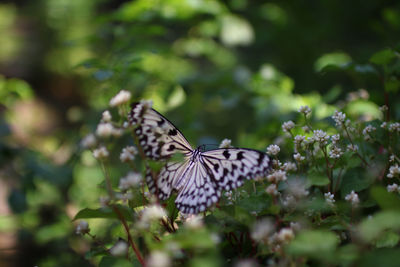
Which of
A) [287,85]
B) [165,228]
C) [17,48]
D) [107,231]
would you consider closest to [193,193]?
[165,228]

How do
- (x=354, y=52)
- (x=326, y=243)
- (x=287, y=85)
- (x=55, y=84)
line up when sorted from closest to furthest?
(x=326, y=243)
(x=287, y=85)
(x=354, y=52)
(x=55, y=84)

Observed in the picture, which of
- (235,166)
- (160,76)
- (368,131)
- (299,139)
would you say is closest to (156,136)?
(235,166)

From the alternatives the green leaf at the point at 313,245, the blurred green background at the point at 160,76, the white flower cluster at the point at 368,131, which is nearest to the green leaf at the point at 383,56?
the blurred green background at the point at 160,76

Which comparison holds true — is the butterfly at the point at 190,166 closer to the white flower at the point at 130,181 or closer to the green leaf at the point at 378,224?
the white flower at the point at 130,181

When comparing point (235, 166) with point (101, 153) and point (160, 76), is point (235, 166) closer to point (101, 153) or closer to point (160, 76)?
point (101, 153)

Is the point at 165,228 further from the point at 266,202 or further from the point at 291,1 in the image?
the point at 291,1
